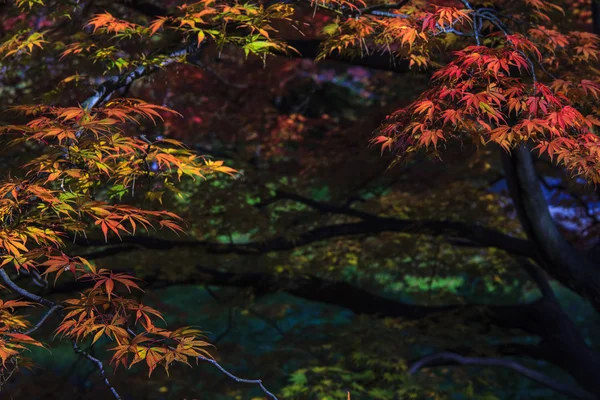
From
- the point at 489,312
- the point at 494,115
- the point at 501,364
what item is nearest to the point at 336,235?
the point at 489,312

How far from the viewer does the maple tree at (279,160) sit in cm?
331

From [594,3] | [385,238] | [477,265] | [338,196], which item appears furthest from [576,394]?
[594,3]

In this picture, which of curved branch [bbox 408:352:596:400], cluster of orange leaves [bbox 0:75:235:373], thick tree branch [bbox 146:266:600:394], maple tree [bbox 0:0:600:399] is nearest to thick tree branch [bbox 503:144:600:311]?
maple tree [bbox 0:0:600:399]

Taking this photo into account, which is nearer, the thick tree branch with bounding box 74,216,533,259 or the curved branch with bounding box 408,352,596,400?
the thick tree branch with bounding box 74,216,533,259

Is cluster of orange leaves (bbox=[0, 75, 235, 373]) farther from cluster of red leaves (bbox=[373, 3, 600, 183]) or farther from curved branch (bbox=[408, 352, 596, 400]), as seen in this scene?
curved branch (bbox=[408, 352, 596, 400])

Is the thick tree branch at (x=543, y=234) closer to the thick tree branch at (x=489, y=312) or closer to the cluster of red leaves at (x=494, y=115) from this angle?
the thick tree branch at (x=489, y=312)

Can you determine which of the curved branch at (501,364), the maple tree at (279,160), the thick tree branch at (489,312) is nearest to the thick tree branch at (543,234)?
Result: the maple tree at (279,160)

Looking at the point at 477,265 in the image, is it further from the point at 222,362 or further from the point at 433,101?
the point at 433,101

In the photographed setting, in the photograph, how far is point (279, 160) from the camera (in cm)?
936

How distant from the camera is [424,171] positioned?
8758 millimetres

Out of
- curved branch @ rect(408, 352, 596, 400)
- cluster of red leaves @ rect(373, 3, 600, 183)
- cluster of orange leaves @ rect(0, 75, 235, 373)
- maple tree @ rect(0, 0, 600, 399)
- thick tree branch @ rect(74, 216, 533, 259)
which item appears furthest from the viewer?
curved branch @ rect(408, 352, 596, 400)

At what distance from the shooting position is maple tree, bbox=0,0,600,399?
10.9 ft

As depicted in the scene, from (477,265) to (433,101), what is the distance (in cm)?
584

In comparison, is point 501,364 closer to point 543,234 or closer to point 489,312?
point 489,312
